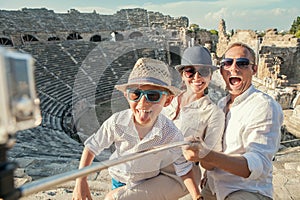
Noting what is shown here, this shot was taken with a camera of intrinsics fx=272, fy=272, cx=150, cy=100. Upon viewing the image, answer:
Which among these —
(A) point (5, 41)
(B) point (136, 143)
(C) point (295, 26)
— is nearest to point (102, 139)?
(B) point (136, 143)

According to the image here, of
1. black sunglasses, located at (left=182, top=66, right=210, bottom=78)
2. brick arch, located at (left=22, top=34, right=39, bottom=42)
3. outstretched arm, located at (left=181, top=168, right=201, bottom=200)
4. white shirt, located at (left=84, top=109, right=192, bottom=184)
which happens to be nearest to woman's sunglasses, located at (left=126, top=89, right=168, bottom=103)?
white shirt, located at (left=84, top=109, right=192, bottom=184)

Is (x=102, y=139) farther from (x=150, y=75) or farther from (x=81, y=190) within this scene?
(x=150, y=75)

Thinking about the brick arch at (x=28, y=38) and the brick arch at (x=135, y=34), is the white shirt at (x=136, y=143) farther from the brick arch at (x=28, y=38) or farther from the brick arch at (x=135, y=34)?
the brick arch at (x=135, y=34)

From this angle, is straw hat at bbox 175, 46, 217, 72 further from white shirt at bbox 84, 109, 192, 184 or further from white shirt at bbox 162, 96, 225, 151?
white shirt at bbox 84, 109, 192, 184

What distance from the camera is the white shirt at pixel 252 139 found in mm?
1746

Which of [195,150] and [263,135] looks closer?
[195,150]

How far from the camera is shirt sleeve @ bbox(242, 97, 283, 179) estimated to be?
1727mm

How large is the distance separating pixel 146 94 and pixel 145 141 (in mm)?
336

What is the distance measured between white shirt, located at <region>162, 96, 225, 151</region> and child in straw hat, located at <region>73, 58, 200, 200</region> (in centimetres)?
25

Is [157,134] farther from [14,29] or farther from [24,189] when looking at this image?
[14,29]

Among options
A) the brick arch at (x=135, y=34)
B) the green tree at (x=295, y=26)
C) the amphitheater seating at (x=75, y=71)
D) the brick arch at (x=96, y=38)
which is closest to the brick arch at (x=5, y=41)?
the amphitheater seating at (x=75, y=71)

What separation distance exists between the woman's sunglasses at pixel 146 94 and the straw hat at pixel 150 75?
46 millimetres

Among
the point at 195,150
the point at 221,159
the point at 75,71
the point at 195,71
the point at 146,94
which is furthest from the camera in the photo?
the point at 75,71

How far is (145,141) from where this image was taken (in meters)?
1.85
